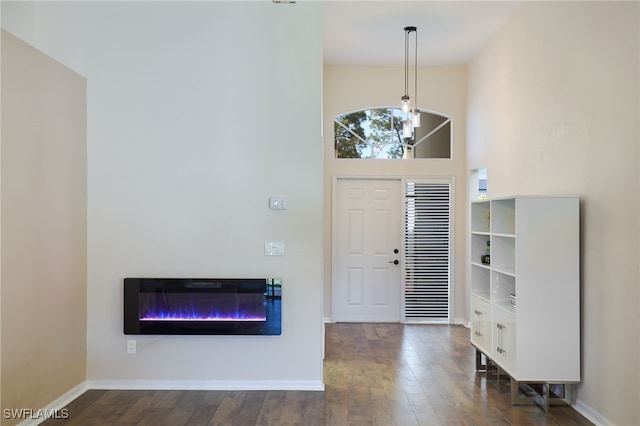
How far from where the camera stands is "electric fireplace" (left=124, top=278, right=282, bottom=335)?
372 cm

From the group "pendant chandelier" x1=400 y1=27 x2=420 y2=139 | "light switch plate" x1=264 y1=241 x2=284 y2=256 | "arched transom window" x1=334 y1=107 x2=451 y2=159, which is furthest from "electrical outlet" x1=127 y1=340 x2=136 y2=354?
"arched transom window" x1=334 y1=107 x2=451 y2=159

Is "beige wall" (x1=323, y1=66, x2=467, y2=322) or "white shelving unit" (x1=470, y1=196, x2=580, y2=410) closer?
"white shelving unit" (x1=470, y1=196, x2=580, y2=410)

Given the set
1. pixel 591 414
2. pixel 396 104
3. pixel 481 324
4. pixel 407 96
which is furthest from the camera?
pixel 396 104

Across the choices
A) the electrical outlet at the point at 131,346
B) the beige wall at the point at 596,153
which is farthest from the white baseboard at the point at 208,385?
the beige wall at the point at 596,153

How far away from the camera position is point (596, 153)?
3217mm

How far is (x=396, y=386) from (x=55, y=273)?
2737 millimetres

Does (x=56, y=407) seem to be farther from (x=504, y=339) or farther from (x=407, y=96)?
(x=407, y=96)

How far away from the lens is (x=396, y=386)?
151 inches

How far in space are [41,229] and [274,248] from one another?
5.40ft

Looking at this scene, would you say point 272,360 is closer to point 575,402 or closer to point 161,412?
point 161,412

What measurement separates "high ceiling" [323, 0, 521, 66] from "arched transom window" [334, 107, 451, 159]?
70 centimetres

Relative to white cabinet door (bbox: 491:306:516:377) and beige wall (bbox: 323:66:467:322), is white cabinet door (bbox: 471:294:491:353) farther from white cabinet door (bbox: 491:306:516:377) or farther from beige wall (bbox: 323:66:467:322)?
beige wall (bbox: 323:66:467:322)

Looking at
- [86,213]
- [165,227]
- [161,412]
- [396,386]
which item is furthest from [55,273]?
[396,386]

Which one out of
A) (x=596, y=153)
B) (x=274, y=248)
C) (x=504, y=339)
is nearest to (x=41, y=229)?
(x=274, y=248)
